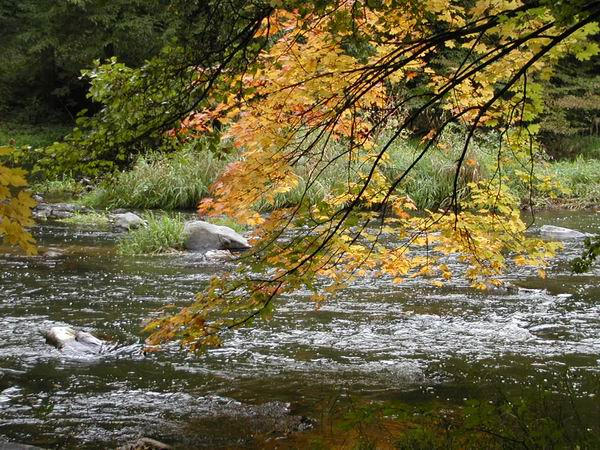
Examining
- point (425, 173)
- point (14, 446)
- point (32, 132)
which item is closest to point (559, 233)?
point (425, 173)

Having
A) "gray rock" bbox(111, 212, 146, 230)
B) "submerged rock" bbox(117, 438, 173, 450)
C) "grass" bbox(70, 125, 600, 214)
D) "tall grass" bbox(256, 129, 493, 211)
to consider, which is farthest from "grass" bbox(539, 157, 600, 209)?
"submerged rock" bbox(117, 438, 173, 450)

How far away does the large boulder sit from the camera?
9.90 meters

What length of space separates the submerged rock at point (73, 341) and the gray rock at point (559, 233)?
7233 millimetres

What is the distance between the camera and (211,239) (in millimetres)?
9945

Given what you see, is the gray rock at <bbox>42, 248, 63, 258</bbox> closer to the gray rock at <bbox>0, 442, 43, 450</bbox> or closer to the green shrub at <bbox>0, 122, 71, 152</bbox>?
the gray rock at <bbox>0, 442, 43, 450</bbox>

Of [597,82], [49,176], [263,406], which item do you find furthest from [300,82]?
[597,82]

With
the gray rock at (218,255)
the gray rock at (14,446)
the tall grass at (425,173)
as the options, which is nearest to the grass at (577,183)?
the tall grass at (425,173)

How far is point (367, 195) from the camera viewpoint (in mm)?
4500

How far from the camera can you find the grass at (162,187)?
1416 cm

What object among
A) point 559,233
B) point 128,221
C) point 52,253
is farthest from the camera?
point 128,221

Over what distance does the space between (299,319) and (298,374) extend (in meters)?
1.42

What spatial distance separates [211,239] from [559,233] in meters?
5.21

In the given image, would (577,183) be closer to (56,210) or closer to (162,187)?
(162,187)

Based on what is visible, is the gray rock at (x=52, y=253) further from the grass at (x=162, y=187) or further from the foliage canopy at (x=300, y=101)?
the foliage canopy at (x=300, y=101)
